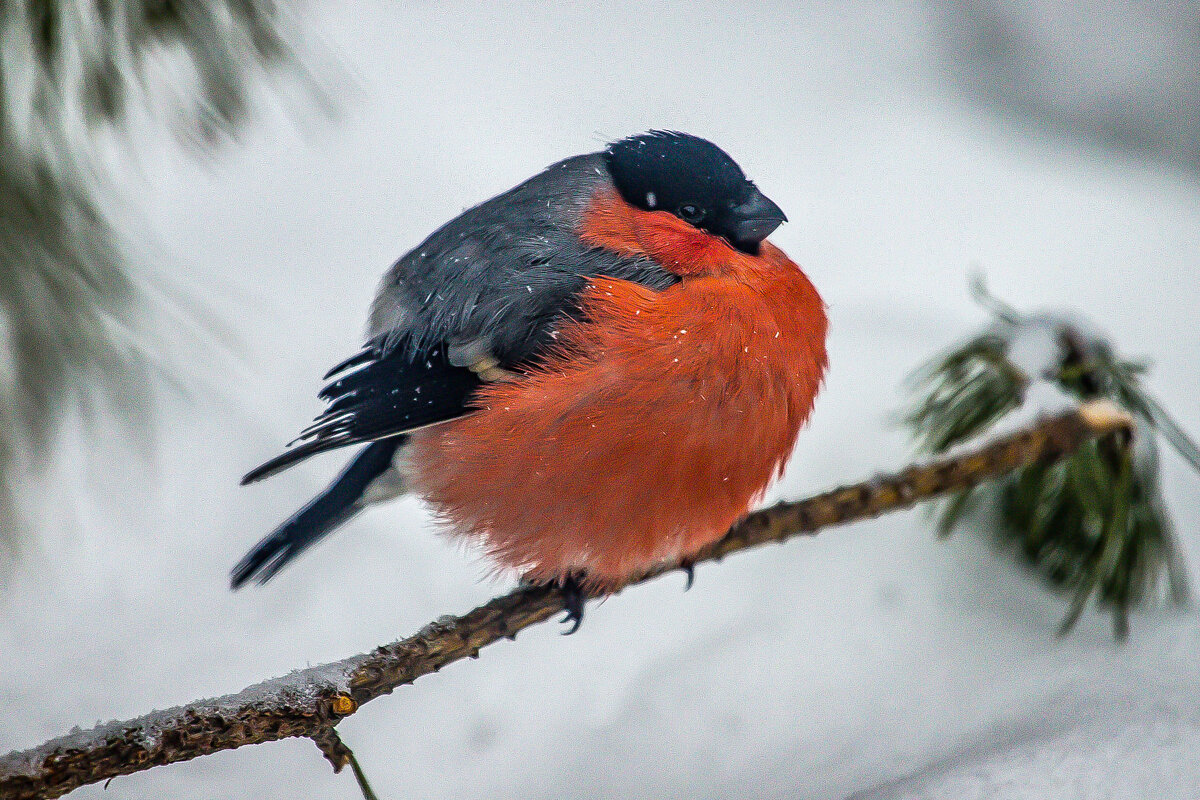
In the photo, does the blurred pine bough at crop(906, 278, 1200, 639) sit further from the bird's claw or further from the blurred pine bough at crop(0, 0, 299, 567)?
the blurred pine bough at crop(0, 0, 299, 567)

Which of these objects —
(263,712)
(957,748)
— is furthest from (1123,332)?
(263,712)

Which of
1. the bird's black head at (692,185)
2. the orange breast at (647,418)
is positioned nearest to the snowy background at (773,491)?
the bird's black head at (692,185)

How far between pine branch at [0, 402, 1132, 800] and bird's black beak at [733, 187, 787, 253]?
1.15 ft

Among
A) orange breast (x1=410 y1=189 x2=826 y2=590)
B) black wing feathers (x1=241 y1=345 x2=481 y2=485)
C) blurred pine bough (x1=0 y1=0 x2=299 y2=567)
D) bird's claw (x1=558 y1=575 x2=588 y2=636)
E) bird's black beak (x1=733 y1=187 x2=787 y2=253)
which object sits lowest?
bird's claw (x1=558 y1=575 x2=588 y2=636)

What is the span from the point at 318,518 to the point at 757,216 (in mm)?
536

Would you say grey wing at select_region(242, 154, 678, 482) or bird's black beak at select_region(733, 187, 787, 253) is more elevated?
grey wing at select_region(242, 154, 678, 482)

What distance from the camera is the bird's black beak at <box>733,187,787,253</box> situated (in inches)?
33.0

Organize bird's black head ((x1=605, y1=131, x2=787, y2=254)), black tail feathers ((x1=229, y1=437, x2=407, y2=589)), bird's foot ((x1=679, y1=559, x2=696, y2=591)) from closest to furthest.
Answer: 1. bird's black head ((x1=605, y1=131, x2=787, y2=254))
2. black tail feathers ((x1=229, y1=437, x2=407, y2=589))
3. bird's foot ((x1=679, y1=559, x2=696, y2=591))

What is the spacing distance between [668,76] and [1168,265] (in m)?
1.04

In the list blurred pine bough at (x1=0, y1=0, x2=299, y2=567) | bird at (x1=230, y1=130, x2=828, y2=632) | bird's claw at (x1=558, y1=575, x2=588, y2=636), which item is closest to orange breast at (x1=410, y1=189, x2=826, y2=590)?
bird at (x1=230, y1=130, x2=828, y2=632)

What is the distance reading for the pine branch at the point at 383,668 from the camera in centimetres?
63

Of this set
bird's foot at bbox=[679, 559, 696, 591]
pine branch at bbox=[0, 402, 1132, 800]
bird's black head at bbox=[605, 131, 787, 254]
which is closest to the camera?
pine branch at bbox=[0, 402, 1132, 800]

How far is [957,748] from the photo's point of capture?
985 mm

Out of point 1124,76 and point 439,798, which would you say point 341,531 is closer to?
point 439,798
